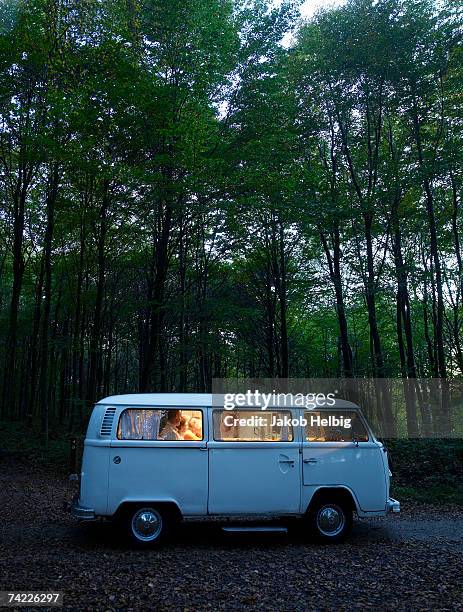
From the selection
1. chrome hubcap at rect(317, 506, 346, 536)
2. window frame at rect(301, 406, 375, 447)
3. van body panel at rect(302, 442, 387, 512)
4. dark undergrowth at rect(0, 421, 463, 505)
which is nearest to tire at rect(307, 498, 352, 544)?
chrome hubcap at rect(317, 506, 346, 536)

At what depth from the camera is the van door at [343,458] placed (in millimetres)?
8297

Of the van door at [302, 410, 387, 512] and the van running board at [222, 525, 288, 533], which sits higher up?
the van door at [302, 410, 387, 512]

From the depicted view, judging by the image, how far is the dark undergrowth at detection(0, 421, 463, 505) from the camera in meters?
13.2

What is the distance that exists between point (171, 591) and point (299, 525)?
3982 millimetres

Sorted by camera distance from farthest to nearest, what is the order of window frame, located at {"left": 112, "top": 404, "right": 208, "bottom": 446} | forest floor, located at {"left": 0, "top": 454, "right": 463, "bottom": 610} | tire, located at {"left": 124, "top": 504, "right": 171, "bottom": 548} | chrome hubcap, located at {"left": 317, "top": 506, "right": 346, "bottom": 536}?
1. chrome hubcap, located at {"left": 317, "top": 506, "right": 346, "bottom": 536}
2. window frame, located at {"left": 112, "top": 404, "right": 208, "bottom": 446}
3. tire, located at {"left": 124, "top": 504, "right": 171, "bottom": 548}
4. forest floor, located at {"left": 0, "top": 454, "right": 463, "bottom": 610}

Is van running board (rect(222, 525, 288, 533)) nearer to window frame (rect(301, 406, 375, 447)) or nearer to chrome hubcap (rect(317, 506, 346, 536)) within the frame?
chrome hubcap (rect(317, 506, 346, 536))

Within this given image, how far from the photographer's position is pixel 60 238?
77.9ft

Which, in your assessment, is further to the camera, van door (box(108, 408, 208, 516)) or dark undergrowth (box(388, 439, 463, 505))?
dark undergrowth (box(388, 439, 463, 505))

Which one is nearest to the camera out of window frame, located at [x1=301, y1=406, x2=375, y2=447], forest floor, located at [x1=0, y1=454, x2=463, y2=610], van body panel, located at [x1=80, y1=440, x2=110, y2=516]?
forest floor, located at [x1=0, y1=454, x2=463, y2=610]

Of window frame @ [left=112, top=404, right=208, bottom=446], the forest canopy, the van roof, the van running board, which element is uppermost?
the forest canopy

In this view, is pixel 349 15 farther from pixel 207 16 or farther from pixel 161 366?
pixel 161 366

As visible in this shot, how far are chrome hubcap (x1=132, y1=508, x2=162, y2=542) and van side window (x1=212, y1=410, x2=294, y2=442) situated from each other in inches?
61.4

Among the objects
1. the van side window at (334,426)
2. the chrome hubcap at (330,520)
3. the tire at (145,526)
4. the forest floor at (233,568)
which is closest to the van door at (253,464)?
the van side window at (334,426)

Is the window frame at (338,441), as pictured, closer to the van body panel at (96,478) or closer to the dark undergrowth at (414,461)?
the van body panel at (96,478)
